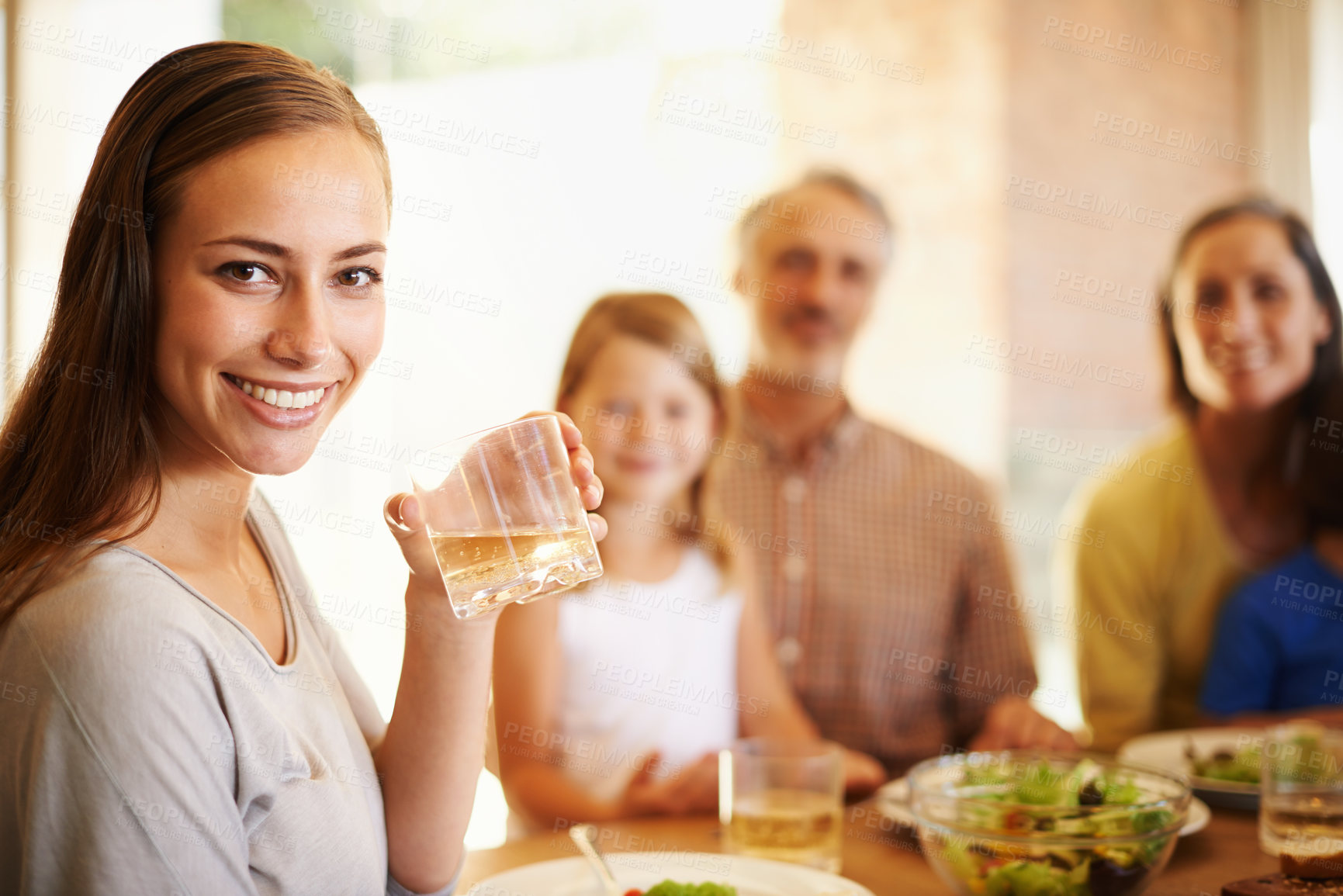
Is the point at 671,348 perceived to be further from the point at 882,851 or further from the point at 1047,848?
the point at 1047,848

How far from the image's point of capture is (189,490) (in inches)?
39.0

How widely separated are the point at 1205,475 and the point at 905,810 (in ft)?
5.21

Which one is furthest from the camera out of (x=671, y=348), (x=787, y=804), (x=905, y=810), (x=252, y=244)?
(x=671, y=348)

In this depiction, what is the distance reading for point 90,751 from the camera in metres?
0.77

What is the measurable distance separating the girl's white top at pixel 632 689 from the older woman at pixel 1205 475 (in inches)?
39.8

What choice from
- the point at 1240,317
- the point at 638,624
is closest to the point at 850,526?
the point at 638,624

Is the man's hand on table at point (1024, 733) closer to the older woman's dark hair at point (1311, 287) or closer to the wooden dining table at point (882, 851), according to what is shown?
the wooden dining table at point (882, 851)

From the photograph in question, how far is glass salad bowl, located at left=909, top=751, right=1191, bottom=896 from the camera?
39.9 inches

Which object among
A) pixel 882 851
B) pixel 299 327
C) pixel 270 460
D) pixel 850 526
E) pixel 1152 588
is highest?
pixel 299 327

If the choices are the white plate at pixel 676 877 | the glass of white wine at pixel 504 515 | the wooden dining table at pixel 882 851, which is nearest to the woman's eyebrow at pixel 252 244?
the glass of white wine at pixel 504 515

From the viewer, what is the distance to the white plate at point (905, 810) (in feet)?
4.37

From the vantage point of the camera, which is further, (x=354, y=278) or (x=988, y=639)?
(x=988, y=639)

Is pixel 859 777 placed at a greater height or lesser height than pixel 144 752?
lesser

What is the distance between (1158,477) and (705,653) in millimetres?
1257
